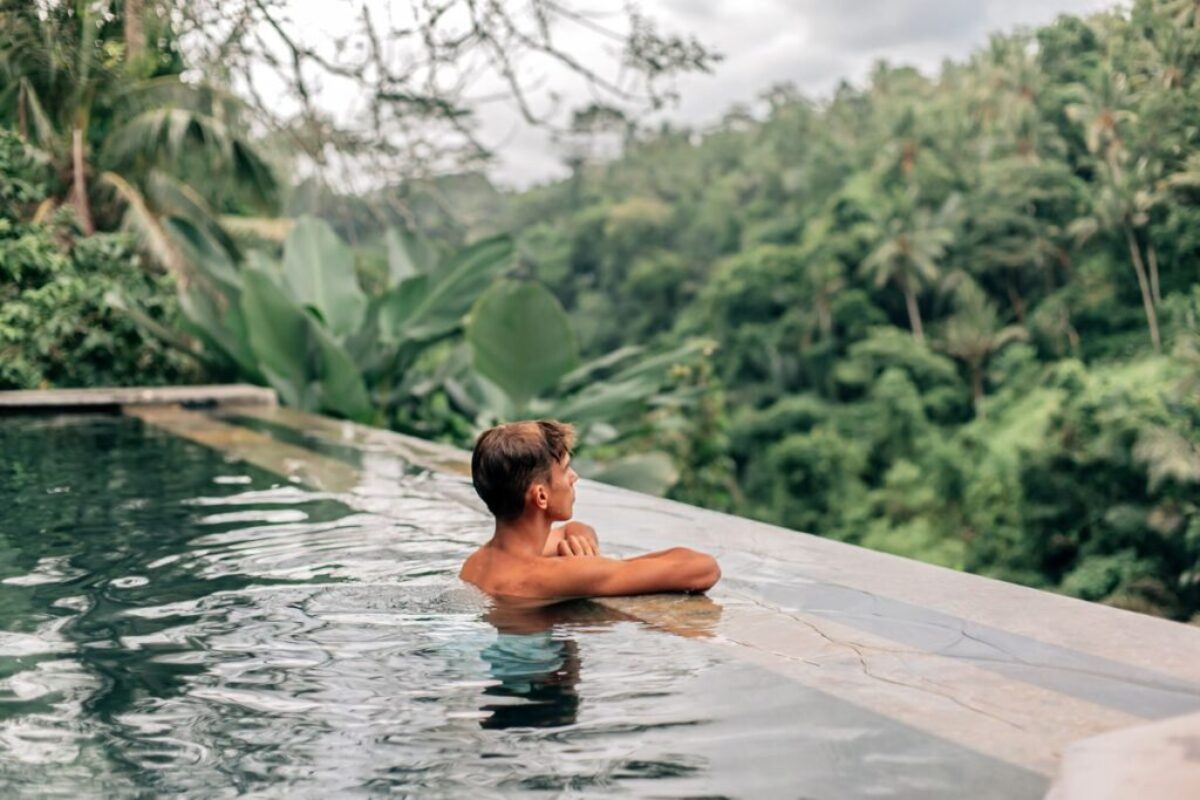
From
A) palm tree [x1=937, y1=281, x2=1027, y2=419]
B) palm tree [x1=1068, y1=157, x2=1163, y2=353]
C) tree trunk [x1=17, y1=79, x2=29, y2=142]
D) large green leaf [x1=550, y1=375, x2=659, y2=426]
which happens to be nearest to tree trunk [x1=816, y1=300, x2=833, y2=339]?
palm tree [x1=937, y1=281, x2=1027, y2=419]

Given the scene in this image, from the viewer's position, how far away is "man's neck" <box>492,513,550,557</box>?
3406 mm

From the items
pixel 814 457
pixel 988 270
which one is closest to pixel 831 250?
pixel 988 270

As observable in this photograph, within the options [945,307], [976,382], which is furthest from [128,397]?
[945,307]

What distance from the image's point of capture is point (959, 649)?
2.81 metres

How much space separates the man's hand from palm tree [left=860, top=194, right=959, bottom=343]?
120 feet

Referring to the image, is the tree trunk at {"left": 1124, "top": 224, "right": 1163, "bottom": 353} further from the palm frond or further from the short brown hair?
the short brown hair

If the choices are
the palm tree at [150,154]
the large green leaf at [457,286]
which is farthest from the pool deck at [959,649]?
the palm tree at [150,154]

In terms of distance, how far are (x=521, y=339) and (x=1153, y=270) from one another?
793 inches

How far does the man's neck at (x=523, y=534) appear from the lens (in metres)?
3.41

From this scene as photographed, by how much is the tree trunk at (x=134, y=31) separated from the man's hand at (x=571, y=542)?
3.33 meters

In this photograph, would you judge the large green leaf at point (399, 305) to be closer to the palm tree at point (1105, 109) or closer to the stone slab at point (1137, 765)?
the palm tree at point (1105, 109)

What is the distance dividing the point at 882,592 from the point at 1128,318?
102ft

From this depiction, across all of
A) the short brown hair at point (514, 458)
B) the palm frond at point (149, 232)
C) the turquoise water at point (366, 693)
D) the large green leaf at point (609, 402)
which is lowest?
the turquoise water at point (366, 693)

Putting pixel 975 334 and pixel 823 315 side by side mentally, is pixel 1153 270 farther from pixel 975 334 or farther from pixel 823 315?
pixel 823 315
